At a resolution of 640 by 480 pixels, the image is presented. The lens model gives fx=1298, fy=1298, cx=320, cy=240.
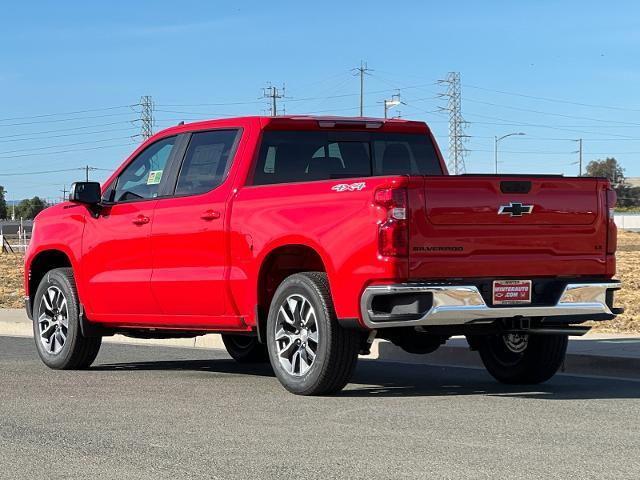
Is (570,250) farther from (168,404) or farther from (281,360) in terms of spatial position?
(168,404)

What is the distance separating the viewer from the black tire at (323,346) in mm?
9188

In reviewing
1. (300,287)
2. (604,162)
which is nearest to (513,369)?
(300,287)

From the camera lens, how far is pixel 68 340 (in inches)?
462

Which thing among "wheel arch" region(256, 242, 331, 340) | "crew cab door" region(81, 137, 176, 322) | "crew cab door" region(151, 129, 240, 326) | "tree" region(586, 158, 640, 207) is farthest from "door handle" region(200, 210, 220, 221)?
"tree" region(586, 158, 640, 207)

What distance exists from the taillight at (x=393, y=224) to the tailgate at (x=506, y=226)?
2.4 inches

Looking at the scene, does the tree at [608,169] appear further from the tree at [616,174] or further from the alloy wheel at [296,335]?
the alloy wheel at [296,335]

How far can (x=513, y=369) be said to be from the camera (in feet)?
34.9

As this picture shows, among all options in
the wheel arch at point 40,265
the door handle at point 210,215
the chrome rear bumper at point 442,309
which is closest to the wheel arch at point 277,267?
the door handle at point 210,215

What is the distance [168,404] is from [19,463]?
2.47 meters

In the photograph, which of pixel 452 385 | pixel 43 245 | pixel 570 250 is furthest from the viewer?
pixel 43 245

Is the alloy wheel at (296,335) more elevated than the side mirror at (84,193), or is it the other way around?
the side mirror at (84,193)

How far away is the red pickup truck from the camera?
8.88 meters

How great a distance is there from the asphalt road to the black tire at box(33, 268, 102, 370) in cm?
24

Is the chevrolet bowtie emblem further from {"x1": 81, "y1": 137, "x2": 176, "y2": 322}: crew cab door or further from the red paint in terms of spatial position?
{"x1": 81, "y1": 137, "x2": 176, "y2": 322}: crew cab door
